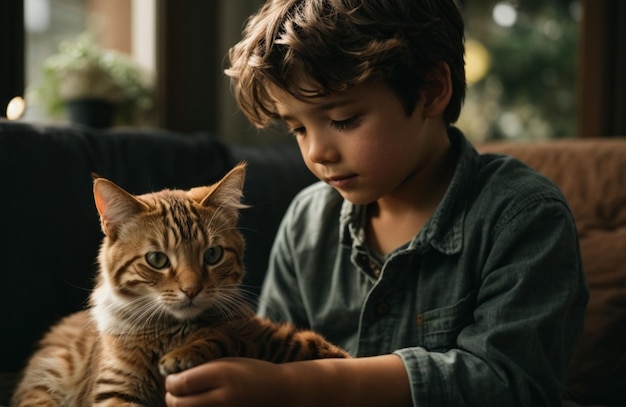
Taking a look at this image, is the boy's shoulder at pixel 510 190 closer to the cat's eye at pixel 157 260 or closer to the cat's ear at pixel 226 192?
the cat's ear at pixel 226 192

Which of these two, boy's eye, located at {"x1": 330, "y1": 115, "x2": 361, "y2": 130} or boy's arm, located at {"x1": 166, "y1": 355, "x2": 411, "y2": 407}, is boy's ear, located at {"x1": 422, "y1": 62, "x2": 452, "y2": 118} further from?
boy's arm, located at {"x1": 166, "y1": 355, "x2": 411, "y2": 407}

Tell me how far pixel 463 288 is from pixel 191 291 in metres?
0.53

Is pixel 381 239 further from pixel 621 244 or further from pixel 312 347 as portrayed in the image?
pixel 621 244

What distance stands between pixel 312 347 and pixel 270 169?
88 cm

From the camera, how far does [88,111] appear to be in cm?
208

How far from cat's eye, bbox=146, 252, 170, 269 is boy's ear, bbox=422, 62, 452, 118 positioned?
23.6 inches

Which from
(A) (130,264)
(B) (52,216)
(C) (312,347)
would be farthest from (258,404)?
(B) (52,216)

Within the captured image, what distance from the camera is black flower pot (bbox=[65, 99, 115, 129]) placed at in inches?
81.7

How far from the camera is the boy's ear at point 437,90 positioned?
125 centimetres

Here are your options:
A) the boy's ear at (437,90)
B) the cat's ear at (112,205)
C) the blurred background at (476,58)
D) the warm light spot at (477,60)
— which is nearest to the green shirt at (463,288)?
the boy's ear at (437,90)

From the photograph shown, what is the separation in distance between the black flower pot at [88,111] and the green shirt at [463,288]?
93cm

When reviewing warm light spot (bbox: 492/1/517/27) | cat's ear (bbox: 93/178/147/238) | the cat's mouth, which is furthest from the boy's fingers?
warm light spot (bbox: 492/1/517/27)

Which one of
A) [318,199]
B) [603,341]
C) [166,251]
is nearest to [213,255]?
[166,251]

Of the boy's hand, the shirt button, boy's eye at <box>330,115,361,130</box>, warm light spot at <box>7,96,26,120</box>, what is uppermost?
boy's eye at <box>330,115,361,130</box>
